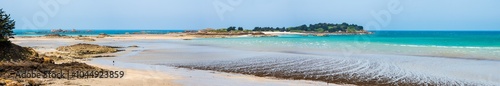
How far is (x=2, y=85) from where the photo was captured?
34.7ft

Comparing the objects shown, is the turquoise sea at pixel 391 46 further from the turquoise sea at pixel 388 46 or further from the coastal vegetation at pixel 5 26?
the coastal vegetation at pixel 5 26

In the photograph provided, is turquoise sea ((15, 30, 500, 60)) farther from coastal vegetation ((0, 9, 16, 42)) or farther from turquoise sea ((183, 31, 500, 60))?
coastal vegetation ((0, 9, 16, 42))

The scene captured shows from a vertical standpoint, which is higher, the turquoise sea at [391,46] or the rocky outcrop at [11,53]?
the rocky outcrop at [11,53]

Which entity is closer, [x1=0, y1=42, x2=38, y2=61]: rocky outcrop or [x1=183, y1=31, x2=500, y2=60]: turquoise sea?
[x1=0, y1=42, x2=38, y2=61]: rocky outcrop

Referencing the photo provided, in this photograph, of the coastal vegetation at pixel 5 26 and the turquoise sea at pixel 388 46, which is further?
the turquoise sea at pixel 388 46

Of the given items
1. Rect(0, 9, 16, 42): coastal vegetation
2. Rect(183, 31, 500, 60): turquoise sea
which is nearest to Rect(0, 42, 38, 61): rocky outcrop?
Rect(0, 9, 16, 42): coastal vegetation

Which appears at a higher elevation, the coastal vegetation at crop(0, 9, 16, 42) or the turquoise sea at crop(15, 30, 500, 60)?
the coastal vegetation at crop(0, 9, 16, 42)

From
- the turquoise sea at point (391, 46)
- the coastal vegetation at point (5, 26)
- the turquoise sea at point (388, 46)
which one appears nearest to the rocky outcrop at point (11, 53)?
the coastal vegetation at point (5, 26)

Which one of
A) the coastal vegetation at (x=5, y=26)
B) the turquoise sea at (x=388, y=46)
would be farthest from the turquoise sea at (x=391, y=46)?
the coastal vegetation at (x=5, y=26)

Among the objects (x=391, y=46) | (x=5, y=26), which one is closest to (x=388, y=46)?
→ (x=391, y=46)

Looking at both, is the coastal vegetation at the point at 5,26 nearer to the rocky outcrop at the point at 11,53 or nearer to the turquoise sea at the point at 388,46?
the rocky outcrop at the point at 11,53

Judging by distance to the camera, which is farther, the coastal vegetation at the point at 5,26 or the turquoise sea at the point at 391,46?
the turquoise sea at the point at 391,46

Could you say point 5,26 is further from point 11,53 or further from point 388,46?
point 388,46

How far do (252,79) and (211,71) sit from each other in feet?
12.4
